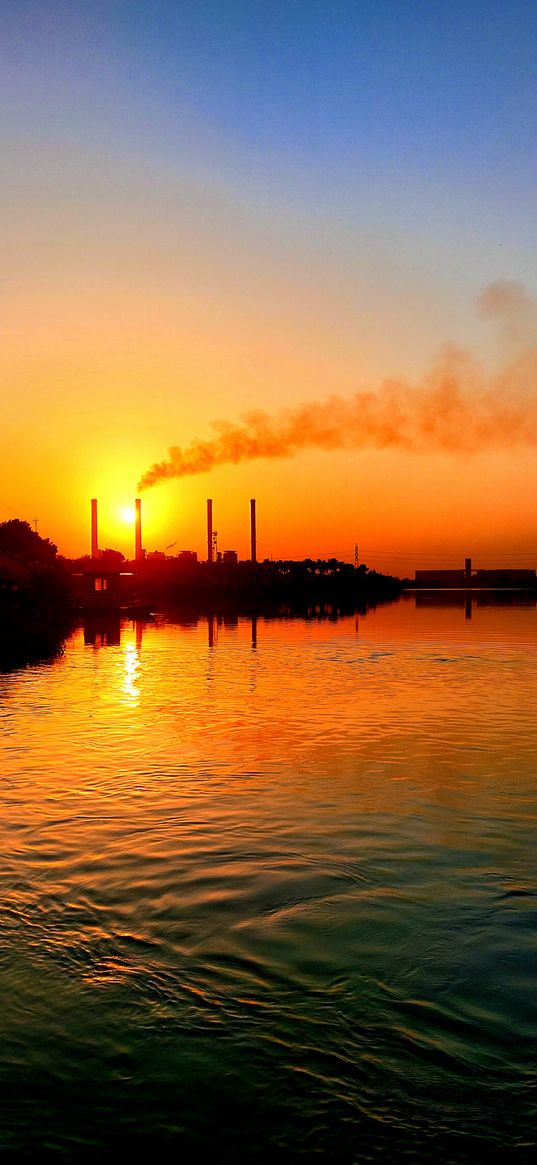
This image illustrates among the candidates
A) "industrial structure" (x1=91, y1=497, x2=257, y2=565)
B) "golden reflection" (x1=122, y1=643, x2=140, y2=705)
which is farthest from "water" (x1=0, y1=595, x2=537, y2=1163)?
"industrial structure" (x1=91, y1=497, x2=257, y2=565)

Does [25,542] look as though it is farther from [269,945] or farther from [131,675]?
[269,945]

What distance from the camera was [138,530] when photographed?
366ft

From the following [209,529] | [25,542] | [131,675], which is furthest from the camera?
[209,529]

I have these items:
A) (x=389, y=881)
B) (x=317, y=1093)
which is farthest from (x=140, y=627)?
(x=317, y=1093)

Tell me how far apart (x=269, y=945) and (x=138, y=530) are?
347 ft

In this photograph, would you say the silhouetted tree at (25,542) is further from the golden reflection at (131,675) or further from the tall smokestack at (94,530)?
the golden reflection at (131,675)

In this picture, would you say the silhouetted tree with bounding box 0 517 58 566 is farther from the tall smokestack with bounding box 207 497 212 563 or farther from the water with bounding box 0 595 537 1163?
the water with bounding box 0 595 537 1163

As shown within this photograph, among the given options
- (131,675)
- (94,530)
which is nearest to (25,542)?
(94,530)

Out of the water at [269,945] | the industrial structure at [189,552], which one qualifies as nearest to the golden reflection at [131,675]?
the water at [269,945]

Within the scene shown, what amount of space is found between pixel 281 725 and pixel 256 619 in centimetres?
5245

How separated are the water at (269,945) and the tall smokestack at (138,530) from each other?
3623 inches

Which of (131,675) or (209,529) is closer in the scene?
(131,675)

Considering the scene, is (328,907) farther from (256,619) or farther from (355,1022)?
(256,619)

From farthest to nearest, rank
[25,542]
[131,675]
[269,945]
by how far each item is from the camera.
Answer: [25,542], [131,675], [269,945]
